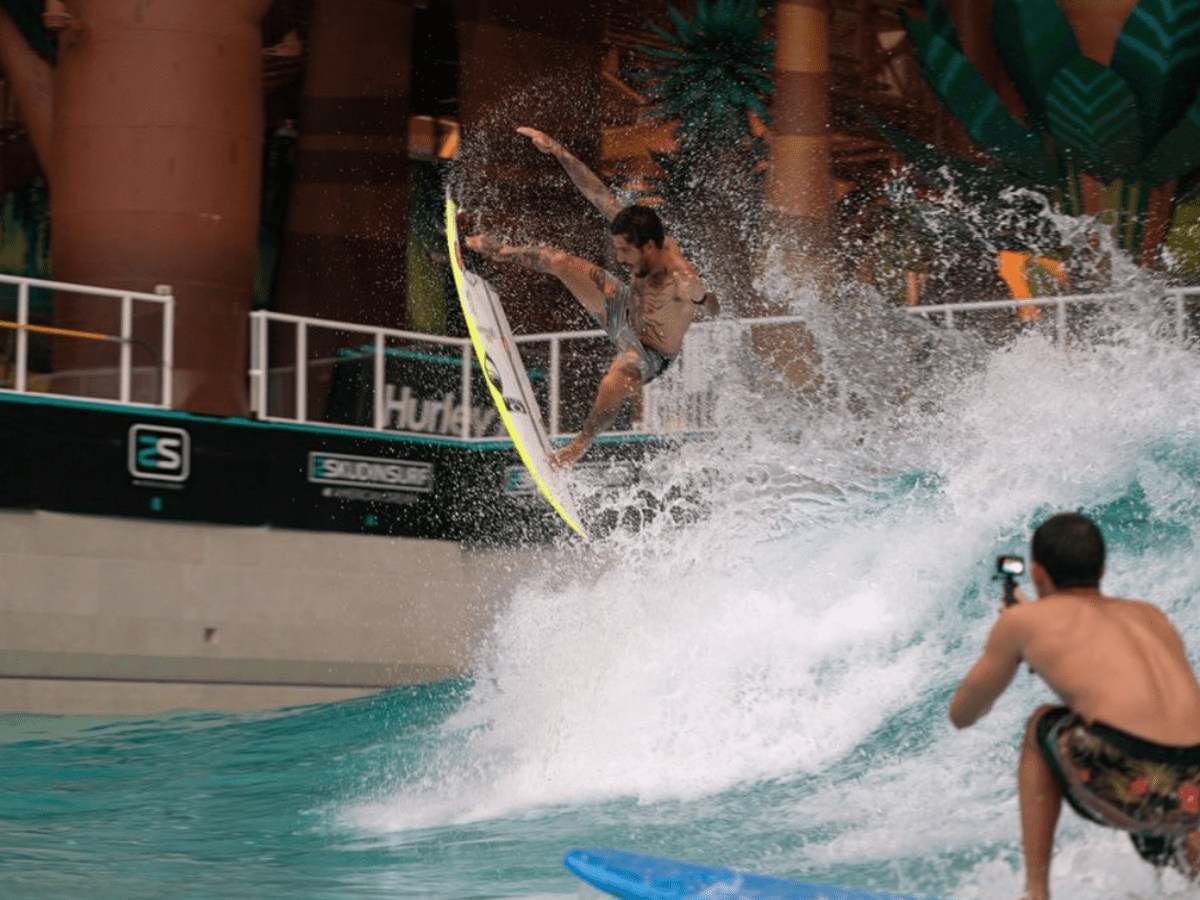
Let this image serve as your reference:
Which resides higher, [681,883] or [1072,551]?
[1072,551]

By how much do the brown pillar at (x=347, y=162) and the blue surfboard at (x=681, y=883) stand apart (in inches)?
518

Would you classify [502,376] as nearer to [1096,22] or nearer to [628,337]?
[628,337]

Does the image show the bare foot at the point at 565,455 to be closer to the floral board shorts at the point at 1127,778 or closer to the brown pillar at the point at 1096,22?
the floral board shorts at the point at 1127,778

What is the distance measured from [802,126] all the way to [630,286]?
29.2 feet

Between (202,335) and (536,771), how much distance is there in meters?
7.16

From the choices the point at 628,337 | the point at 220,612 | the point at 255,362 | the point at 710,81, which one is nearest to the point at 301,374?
the point at 255,362

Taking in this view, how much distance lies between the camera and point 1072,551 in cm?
434

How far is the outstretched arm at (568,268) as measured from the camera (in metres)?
9.76

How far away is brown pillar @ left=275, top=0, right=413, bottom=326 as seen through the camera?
1775 cm

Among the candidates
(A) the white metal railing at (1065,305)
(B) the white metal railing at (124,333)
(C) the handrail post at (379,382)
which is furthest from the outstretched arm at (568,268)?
(C) the handrail post at (379,382)

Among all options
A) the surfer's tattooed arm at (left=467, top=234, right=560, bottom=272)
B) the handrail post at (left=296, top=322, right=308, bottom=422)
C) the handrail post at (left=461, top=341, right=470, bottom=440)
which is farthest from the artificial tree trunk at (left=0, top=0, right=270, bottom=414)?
the surfer's tattooed arm at (left=467, top=234, right=560, bottom=272)

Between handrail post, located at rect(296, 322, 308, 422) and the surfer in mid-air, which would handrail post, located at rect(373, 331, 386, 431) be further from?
the surfer in mid-air

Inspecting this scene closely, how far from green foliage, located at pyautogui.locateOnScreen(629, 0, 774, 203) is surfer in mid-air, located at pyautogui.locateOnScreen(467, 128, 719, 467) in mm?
12145

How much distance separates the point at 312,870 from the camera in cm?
686
